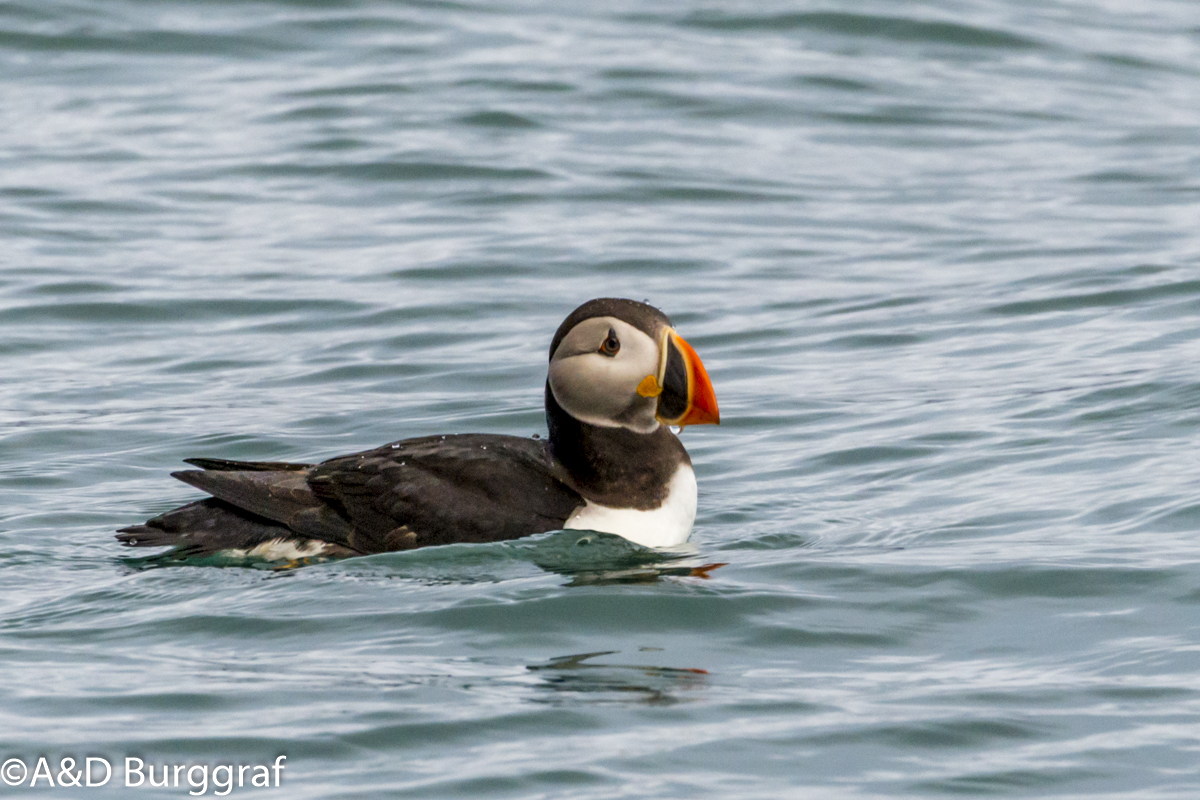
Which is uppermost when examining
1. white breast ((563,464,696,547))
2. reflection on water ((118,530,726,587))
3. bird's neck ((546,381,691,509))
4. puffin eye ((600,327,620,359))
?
puffin eye ((600,327,620,359))

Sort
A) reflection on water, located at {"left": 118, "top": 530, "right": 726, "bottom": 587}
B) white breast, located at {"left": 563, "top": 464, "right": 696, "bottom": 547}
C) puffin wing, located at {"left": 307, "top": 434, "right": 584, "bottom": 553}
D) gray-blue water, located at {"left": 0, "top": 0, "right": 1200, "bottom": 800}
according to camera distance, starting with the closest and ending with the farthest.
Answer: gray-blue water, located at {"left": 0, "top": 0, "right": 1200, "bottom": 800}
reflection on water, located at {"left": 118, "top": 530, "right": 726, "bottom": 587}
puffin wing, located at {"left": 307, "top": 434, "right": 584, "bottom": 553}
white breast, located at {"left": 563, "top": 464, "right": 696, "bottom": 547}

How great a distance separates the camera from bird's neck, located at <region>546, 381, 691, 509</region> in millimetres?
6559

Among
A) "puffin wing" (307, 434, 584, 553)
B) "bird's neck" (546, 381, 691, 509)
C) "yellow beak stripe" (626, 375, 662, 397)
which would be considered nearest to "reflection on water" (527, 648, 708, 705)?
"puffin wing" (307, 434, 584, 553)

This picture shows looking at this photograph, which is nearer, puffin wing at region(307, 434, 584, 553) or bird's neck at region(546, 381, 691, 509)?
puffin wing at region(307, 434, 584, 553)

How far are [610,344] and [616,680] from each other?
1.68m

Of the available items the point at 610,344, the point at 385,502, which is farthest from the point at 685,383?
the point at 385,502

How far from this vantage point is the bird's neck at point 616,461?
21.5ft

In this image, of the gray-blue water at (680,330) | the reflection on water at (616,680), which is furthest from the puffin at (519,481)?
the reflection on water at (616,680)

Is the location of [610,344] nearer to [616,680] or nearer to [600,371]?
[600,371]

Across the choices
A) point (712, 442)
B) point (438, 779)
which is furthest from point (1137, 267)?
point (438, 779)

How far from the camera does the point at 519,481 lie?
21.0ft

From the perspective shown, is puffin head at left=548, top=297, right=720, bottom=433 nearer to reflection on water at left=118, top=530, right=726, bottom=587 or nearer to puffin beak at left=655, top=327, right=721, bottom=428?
puffin beak at left=655, top=327, right=721, bottom=428

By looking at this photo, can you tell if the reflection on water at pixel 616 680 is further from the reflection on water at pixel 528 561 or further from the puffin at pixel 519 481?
the puffin at pixel 519 481

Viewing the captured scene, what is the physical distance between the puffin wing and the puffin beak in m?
0.51
